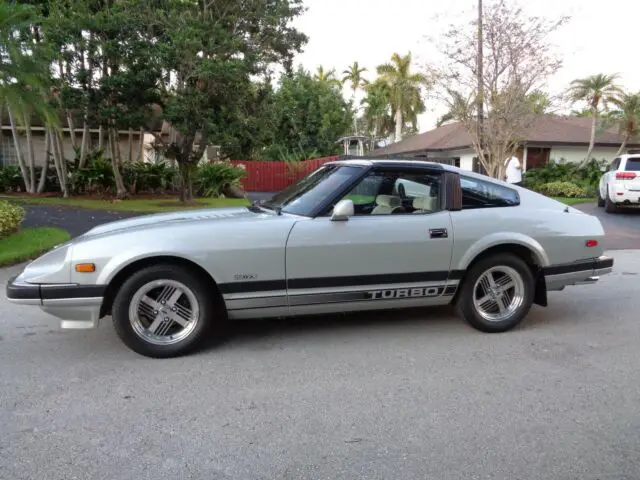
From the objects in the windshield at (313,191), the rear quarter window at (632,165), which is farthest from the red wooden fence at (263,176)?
the windshield at (313,191)

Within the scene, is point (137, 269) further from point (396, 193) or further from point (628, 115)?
point (628, 115)

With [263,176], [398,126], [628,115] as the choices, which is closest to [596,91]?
[628,115]

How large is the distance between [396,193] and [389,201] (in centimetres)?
14

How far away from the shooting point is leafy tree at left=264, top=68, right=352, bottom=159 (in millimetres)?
36906

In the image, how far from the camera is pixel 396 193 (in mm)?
4797

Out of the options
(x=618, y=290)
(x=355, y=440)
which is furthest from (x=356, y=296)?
(x=618, y=290)

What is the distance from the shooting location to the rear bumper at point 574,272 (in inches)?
194

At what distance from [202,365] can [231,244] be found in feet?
3.10

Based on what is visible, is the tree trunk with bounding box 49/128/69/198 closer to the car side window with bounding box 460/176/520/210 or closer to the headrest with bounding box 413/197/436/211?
the headrest with bounding box 413/197/436/211

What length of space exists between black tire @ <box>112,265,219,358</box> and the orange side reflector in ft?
0.83

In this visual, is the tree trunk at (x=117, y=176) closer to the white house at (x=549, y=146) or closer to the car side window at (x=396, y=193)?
the white house at (x=549, y=146)

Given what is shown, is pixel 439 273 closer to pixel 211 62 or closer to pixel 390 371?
pixel 390 371

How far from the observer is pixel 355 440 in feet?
9.71

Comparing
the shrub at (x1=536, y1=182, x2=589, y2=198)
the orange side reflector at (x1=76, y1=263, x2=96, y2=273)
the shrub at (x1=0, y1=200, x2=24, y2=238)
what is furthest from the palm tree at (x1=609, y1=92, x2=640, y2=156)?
the orange side reflector at (x1=76, y1=263, x2=96, y2=273)
